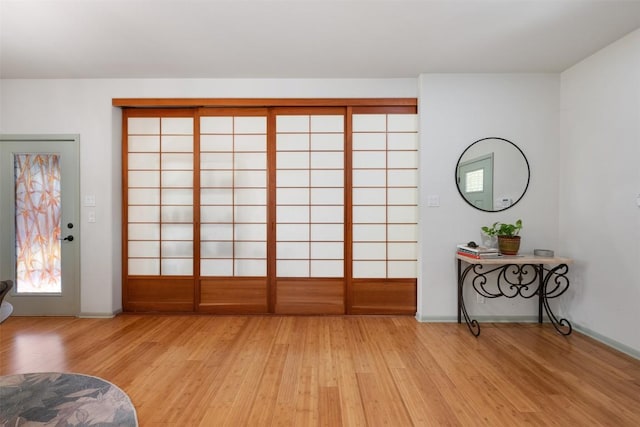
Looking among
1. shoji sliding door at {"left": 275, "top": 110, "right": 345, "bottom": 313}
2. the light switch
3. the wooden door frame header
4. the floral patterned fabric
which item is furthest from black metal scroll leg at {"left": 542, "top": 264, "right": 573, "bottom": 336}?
the floral patterned fabric

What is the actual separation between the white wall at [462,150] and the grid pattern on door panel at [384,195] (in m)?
0.21

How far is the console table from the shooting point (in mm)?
3152

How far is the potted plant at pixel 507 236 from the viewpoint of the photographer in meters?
3.07

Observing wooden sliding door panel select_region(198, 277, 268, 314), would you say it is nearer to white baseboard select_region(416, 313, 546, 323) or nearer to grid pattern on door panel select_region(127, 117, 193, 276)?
grid pattern on door panel select_region(127, 117, 193, 276)

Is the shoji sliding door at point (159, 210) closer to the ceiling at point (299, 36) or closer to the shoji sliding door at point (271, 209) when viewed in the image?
the shoji sliding door at point (271, 209)

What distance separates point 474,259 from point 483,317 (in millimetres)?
840

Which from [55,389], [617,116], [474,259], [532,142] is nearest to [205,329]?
[55,389]

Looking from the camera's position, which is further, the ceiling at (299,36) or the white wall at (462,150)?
the white wall at (462,150)

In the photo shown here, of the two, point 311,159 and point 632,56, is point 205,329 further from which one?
point 632,56

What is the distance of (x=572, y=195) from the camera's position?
10.4ft

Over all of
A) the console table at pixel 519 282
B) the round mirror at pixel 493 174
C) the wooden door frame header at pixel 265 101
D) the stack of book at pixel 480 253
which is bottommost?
the console table at pixel 519 282

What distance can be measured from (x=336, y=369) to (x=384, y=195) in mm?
1920

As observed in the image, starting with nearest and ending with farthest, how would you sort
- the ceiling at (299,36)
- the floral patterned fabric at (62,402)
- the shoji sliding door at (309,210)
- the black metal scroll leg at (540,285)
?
the floral patterned fabric at (62,402)
the ceiling at (299,36)
the black metal scroll leg at (540,285)
the shoji sliding door at (309,210)

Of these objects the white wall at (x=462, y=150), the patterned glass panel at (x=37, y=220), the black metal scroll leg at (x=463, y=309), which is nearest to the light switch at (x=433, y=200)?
the white wall at (x=462, y=150)
